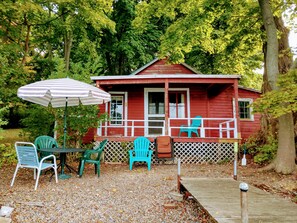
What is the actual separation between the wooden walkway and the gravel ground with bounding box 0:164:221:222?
0.37 metres

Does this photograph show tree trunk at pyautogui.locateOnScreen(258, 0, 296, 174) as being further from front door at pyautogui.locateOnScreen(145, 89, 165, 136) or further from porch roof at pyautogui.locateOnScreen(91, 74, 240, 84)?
front door at pyautogui.locateOnScreen(145, 89, 165, 136)

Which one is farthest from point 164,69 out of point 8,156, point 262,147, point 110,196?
point 110,196

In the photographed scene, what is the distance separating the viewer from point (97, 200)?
4.45m

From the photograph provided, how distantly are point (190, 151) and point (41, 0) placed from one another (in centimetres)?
920

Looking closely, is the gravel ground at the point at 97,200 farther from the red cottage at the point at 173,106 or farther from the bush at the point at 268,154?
the red cottage at the point at 173,106

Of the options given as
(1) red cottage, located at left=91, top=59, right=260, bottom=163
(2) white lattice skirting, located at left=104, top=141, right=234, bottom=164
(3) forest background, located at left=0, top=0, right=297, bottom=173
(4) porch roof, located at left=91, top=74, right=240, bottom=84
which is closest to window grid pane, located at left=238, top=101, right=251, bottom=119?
(1) red cottage, located at left=91, top=59, right=260, bottom=163

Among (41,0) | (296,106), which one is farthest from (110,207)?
(41,0)

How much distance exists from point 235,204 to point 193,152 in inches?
254

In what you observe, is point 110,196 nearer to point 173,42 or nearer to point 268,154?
point 268,154

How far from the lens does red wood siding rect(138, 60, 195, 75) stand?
44.1 feet

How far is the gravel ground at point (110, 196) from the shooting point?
12.0ft

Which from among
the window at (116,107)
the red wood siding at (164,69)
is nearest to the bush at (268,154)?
the red wood siding at (164,69)

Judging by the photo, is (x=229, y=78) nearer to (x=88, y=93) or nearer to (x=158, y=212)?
(x=88, y=93)

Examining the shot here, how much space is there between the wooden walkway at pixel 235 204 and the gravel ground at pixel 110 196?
1.18 ft
